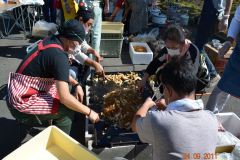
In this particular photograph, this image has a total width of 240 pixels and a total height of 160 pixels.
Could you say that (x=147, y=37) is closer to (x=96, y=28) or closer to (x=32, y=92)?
(x=96, y=28)

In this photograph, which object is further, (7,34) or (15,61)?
(7,34)

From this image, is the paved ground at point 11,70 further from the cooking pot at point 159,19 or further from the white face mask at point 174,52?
the cooking pot at point 159,19

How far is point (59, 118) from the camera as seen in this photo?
10.4 feet

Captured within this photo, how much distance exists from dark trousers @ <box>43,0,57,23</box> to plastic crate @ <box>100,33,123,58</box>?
1853mm

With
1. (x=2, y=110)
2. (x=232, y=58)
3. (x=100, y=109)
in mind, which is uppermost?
Result: (x=232, y=58)

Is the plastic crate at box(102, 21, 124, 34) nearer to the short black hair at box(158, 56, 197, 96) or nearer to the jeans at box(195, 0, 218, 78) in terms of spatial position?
the jeans at box(195, 0, 218, 78)

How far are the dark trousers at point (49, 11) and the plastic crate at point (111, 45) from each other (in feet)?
6.08

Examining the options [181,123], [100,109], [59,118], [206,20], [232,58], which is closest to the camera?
[181,123]

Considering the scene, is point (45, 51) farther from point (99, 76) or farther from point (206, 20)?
point (206, 20)

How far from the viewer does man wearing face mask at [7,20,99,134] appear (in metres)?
2.86

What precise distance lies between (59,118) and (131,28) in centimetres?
453

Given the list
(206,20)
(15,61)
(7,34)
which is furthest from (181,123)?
(7,34)

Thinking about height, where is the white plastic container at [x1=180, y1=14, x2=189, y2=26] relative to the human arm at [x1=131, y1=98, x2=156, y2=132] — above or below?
below
